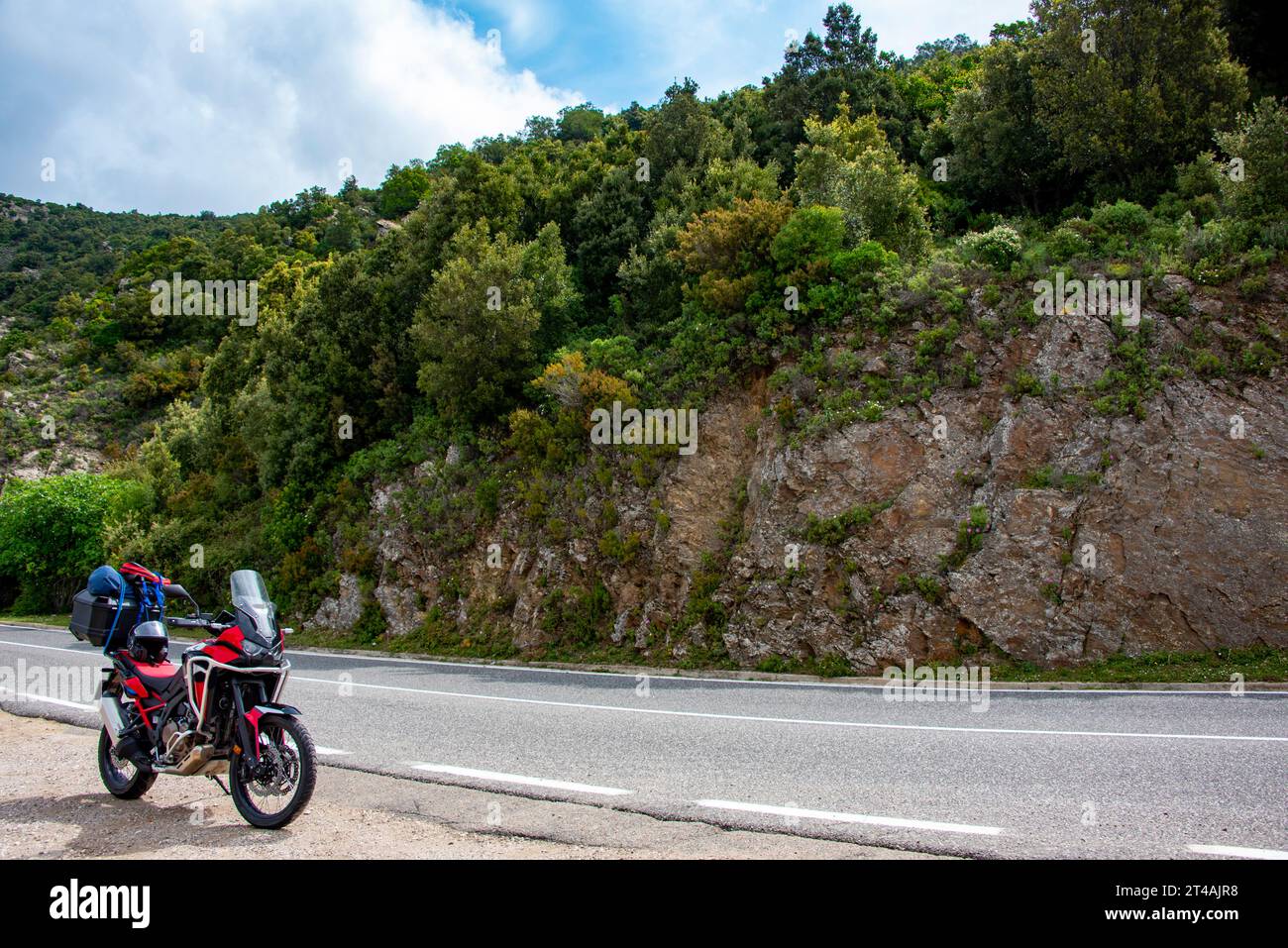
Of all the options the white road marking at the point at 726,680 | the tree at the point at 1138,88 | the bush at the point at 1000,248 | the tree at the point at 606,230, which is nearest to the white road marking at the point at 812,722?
the white road marking at the point at 726,680

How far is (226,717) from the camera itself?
18.0 ft

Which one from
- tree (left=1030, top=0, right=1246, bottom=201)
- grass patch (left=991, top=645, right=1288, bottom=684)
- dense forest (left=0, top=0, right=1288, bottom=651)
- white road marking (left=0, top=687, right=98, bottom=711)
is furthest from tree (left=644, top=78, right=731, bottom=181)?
white road marking (left=0, top=687, right=98, bottom=711)

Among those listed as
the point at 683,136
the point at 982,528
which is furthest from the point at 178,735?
the point at 683,136

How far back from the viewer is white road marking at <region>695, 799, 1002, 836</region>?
16.4 feet

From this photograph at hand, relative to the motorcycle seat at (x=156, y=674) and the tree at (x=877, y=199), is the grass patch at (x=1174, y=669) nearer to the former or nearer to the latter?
the tree at (x=877, y=199)

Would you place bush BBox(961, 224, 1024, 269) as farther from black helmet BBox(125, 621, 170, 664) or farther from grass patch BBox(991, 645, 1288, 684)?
black helmet BBox(125, 621, 170, 664)

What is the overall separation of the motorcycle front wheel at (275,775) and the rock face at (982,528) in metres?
10.3

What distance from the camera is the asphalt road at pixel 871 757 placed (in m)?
5.05

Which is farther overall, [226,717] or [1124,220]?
[1124,220]

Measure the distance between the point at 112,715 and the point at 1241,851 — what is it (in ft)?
23.6

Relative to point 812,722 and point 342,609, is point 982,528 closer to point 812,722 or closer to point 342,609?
point 812,722

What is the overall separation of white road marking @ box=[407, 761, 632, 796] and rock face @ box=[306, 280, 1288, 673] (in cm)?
821

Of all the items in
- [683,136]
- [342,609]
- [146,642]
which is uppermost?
[683,136]
